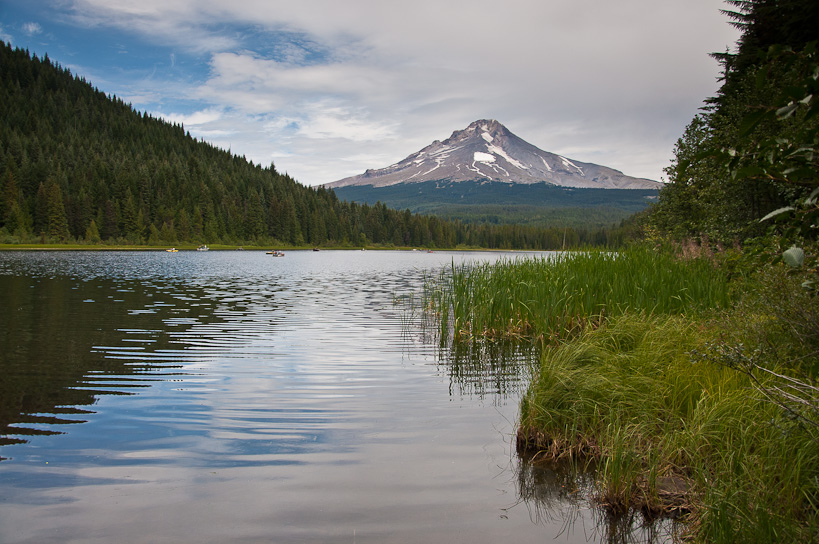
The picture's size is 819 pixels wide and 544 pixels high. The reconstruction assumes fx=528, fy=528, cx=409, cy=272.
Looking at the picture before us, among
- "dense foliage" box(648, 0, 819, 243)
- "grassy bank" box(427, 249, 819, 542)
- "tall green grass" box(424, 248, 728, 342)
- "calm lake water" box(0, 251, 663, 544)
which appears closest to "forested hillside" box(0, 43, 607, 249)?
"dense foliage" box(648, 0, 819, 243)

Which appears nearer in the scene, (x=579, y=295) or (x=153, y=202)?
(x=579, y=295)

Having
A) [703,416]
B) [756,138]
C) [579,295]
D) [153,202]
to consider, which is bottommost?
[703,416]

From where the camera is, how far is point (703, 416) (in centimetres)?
639

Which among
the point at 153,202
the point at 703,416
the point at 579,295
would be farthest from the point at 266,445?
the point at 153,202

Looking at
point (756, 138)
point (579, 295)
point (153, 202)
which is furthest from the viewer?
point (153, 202)

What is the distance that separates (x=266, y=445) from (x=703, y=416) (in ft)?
18.7

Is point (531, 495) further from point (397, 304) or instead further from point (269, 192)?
point (269, 192)

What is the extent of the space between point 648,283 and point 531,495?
10221 millimetres

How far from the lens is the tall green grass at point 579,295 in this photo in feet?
46.2

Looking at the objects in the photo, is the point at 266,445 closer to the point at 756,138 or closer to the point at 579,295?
the point at 756,138

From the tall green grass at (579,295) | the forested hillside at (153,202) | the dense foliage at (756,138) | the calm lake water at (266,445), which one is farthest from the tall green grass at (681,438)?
the forested hillside at (153,202)

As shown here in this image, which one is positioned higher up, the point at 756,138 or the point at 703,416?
the point at 756,138

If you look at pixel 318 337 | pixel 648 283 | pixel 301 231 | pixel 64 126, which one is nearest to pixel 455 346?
pixel 318 337

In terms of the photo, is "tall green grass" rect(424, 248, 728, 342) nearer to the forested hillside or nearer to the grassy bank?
the grassy bank
